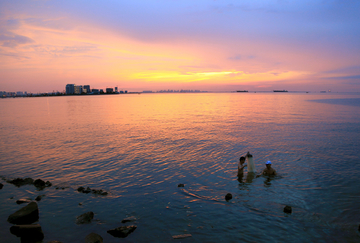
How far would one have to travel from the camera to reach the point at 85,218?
10680mm

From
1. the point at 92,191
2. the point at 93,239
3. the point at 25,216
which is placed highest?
the point at 93,239

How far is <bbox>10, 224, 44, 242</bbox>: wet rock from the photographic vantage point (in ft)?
30.6

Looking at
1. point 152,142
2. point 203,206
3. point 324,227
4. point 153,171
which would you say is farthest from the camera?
point 152,142

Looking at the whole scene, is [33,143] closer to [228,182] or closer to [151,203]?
[151,203]

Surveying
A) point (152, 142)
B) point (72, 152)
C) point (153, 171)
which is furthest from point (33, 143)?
point (153, 171)

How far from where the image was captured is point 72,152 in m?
24.2

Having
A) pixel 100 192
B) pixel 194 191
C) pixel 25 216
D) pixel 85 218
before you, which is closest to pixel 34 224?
pixel 25 216

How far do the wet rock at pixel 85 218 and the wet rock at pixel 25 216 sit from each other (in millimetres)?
2142

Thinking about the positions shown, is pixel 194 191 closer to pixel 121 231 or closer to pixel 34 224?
pixel 121 231

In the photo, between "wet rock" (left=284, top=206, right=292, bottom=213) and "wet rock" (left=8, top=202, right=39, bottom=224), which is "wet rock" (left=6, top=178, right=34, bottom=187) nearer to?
"wet rock" (left=8, top=202, right=39, bottom=224)

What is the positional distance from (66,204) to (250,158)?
13.0m

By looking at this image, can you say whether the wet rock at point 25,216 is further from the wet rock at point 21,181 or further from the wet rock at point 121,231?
the wet rock at point 21,181

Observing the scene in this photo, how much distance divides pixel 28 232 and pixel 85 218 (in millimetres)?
2363

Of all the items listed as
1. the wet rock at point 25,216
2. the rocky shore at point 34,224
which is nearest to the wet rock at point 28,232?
the rocky shore at point 34,224
